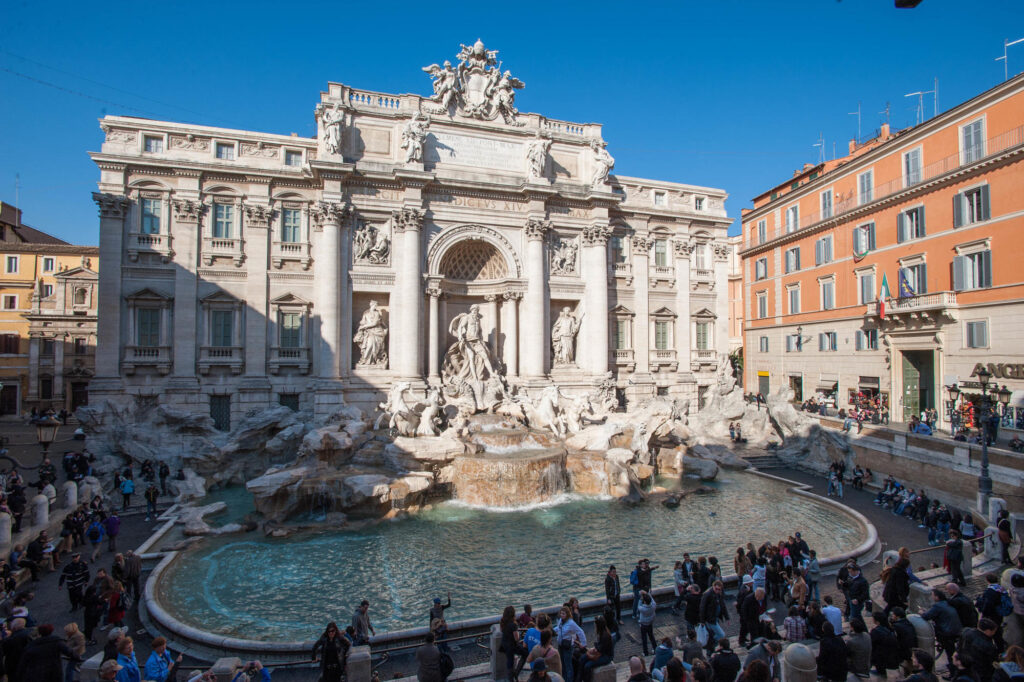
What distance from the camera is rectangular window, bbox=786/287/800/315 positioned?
31.5 meters

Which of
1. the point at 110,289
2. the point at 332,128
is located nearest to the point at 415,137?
the point at 332,128

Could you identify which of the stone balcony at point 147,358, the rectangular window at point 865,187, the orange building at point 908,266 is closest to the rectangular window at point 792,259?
the orange building at point 908,266

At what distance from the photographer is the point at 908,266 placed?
959 inches

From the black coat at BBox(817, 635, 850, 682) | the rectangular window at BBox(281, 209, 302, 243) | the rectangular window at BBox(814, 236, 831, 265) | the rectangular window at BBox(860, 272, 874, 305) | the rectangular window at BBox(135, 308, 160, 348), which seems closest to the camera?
the black coat at BBox(817, 635, 850, 682)

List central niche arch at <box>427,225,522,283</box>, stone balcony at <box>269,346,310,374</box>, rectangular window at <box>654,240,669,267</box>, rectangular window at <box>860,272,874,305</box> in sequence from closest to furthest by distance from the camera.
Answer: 1. stone balcony at <box>269,346,310,374</box>
2. central niche arch at <box>427,225,522,283</box>
3. rectangular window at <box>860,272,874,305</box>
4. rectangular window at <box>654,240,669,267</box>

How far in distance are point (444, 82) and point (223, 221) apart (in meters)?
11.8

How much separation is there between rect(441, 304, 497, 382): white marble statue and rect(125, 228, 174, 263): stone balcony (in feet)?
41.1

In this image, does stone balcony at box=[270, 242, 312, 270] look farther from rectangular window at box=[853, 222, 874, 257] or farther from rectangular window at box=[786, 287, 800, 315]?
rectangular window at box=[786, 287, 800, 315]

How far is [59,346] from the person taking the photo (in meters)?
33.9

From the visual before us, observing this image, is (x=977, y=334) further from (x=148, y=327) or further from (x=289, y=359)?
(x=148, y=327)

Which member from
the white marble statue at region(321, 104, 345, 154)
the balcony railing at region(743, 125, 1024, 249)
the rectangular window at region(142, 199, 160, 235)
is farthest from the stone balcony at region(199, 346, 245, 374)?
the balcony railing at region(743, 125, 1024, 249)

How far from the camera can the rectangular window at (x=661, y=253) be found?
29.7 m

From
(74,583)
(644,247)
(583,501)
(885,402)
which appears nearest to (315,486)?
(74,583)

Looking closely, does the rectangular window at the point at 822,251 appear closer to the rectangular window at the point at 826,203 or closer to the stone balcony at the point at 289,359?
the rectangular window at the point at 826,203
